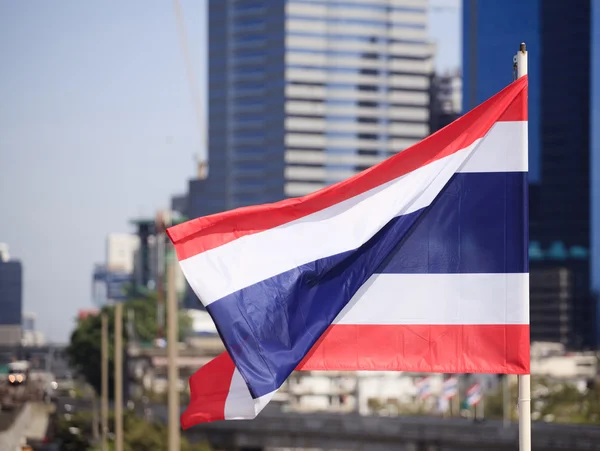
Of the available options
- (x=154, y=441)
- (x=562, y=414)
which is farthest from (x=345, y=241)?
(x=562, y=414)

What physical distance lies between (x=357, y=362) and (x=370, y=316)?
0.50 m

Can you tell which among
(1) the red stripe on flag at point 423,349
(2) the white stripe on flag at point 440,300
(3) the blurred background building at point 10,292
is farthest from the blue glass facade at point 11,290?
(2) the white stripe on flag at point 440,300

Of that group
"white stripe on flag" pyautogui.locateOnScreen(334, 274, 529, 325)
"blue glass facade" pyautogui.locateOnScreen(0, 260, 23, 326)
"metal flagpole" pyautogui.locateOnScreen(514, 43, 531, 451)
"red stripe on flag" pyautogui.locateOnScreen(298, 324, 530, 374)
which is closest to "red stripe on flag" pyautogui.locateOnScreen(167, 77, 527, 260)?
"metal flagpole" pyautogui.locateOnScreen(514, 43, 531, 451)

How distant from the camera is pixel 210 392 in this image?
14133 mm

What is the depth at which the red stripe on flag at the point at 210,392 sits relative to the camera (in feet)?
45.7

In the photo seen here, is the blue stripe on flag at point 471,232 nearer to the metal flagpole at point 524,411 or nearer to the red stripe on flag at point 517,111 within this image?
the red stripe on flag at point 517,111

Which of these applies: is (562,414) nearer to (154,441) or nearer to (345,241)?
(154,441)

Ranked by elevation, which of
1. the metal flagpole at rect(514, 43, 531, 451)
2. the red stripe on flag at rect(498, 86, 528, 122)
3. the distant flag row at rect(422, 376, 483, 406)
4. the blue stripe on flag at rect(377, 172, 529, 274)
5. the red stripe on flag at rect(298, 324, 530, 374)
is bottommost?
the distant flag row at rect(422, 376, 483, 406)

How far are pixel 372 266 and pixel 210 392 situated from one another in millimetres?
2087

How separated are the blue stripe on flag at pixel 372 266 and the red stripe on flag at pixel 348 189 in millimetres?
419

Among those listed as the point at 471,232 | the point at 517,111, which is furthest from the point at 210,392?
the point at 517,111

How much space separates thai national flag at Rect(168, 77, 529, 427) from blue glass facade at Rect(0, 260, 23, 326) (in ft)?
406

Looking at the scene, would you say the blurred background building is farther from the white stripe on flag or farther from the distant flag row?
the white stripe on flag

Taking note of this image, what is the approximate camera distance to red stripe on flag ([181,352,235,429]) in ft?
45.7
